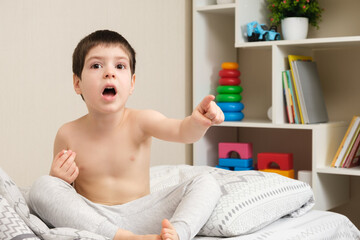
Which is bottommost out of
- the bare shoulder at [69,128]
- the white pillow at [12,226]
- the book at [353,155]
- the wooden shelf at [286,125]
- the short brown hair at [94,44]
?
the book at [353,155]

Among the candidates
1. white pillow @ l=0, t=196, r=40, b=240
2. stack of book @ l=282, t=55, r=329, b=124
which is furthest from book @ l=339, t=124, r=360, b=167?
white pillow @ l=0, t=196, r=40, b=240

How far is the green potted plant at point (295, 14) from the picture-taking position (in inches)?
78.3

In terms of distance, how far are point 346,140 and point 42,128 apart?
40.1 inches

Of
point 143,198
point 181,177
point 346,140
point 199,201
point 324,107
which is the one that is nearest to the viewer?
point 199,201

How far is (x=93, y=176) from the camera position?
1.26 metres

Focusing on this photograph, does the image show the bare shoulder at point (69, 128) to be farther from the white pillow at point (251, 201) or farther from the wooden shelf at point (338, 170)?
the wooden shelf at point (338, 170)

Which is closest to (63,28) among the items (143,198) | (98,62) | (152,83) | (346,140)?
(152,83)

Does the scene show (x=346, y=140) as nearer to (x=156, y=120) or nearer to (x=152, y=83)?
(x=152, y=83)

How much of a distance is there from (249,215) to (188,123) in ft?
0.84

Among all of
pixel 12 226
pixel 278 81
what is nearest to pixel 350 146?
pixel 278 81

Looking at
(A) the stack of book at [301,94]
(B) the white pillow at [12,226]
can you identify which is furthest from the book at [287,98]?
(B) the white pillow at [12,226]

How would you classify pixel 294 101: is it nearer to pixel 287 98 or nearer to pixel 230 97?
pixel 287 98

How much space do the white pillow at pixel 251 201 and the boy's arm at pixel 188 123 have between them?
0.58 feet

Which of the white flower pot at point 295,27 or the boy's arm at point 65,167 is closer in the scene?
the boy's arm at point 65,167
